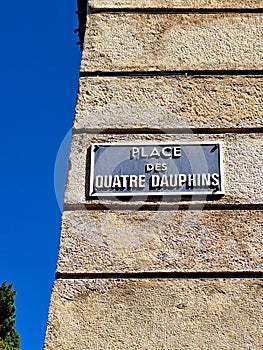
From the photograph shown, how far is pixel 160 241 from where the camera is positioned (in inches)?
114

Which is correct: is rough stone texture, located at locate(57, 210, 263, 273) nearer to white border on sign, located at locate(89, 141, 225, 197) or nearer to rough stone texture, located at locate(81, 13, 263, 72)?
white border on sign, located at locate(89, 141, 225, 197)

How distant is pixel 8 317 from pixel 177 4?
2840 centimetres

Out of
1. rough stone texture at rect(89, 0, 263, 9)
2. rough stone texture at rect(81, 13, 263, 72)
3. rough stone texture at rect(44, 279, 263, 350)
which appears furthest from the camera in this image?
rough stone texture at rect(89, 0, 263, 9)

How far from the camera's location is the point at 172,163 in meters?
3.07

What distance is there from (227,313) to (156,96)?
126 centimetres

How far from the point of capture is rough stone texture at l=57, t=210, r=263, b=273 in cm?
283

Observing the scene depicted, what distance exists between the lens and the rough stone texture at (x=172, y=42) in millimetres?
3332

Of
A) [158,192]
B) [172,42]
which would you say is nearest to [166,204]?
[158,192]

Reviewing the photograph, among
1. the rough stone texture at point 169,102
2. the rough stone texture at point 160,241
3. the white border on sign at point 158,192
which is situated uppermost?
the rough stone texture at point 169,102

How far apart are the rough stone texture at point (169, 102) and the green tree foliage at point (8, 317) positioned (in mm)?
26084

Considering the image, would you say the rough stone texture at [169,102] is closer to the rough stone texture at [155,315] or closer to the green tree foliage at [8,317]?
the rough stone texture at [155,315]

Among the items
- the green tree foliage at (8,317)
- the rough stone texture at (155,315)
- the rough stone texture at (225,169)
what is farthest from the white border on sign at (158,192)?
the green tree foliage at (8,317)

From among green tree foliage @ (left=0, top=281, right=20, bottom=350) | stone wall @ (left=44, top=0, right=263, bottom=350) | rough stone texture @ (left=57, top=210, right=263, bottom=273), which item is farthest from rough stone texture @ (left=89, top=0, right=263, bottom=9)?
green tree foliage @ (left=0, top=281, right=20, bottom=350)

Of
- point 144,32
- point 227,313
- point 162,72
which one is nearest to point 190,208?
point 227,313
